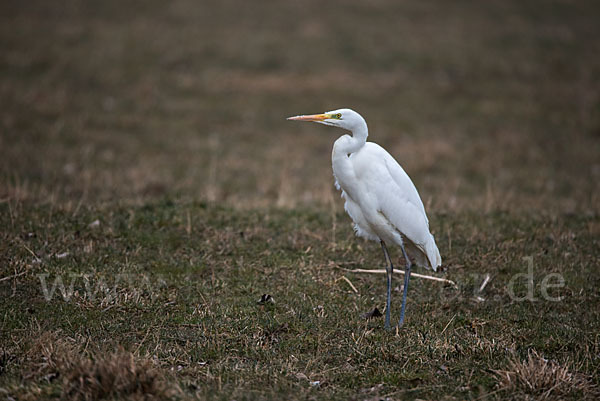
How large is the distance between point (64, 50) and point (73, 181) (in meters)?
9.00

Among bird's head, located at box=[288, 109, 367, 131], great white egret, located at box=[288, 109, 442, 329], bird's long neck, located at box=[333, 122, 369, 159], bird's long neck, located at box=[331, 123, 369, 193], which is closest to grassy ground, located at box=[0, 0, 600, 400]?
great white egret, located at box=[288, 109, 442, 329]

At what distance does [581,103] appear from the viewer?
55.3 ft

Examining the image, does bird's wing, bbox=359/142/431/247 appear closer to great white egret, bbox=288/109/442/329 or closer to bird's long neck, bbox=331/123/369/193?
great white egret, bbox=288/109/442/329

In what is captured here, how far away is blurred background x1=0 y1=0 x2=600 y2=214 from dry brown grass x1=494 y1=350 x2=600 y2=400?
430 centimetres

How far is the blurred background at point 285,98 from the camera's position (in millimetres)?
11648

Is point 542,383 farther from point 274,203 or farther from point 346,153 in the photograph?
point 274,203

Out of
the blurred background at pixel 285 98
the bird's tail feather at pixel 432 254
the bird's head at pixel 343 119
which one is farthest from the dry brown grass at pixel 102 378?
the blurred background at pixel 285 98

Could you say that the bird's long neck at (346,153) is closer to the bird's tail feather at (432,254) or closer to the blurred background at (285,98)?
the bird's tail feather at (432,254)

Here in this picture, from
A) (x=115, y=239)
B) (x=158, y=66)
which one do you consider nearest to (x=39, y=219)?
(x=115, y=239)

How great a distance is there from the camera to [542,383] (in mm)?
4719

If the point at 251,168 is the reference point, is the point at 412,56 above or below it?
above

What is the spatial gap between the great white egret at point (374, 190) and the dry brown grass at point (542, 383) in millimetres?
1383

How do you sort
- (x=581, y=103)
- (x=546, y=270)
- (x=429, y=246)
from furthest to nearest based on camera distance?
(x=581, y=103)
(x=546, y=270)
(x=429, y=246)

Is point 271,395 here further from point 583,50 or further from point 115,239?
point 583,50
